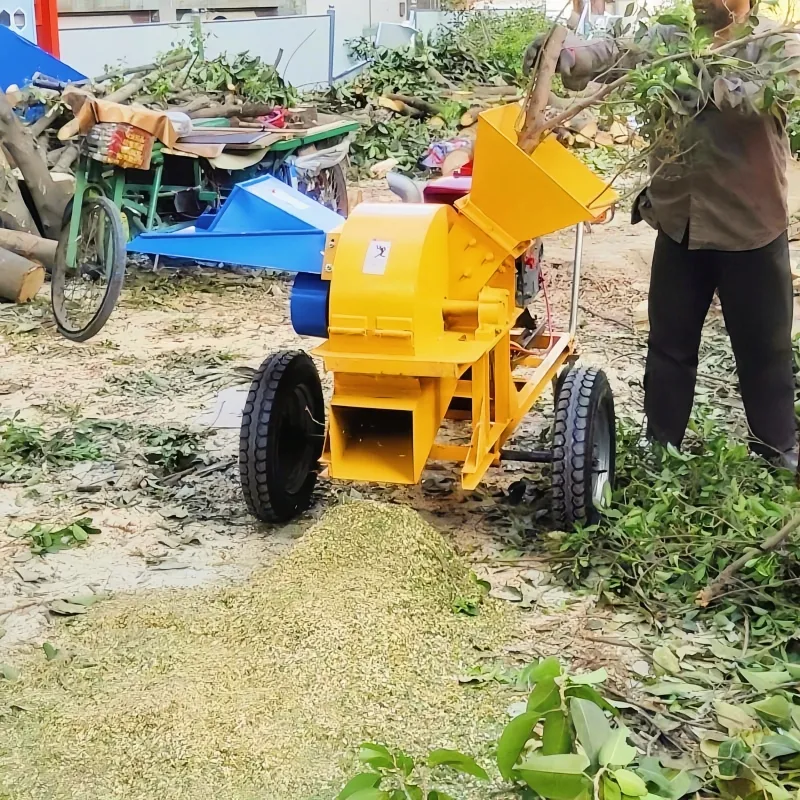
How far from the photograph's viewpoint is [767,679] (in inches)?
114

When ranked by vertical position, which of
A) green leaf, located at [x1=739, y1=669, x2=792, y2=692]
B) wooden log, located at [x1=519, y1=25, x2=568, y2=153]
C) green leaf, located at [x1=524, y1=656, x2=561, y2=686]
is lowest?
green leaf, located at [x1=739, y1=669, x2=792, y2=692]

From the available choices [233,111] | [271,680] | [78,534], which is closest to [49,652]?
[271,680]

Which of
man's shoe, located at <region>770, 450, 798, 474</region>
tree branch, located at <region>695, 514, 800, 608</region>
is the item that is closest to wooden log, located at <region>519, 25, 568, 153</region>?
tree branch, located at <region>695, 514, 800, 608</region>

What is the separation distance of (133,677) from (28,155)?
231 inches

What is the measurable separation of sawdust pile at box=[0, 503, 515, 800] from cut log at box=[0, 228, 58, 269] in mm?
4973

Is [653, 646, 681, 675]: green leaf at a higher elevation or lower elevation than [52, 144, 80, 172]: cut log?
lower

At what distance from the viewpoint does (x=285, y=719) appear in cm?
279

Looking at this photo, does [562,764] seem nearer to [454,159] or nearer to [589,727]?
[589,727]

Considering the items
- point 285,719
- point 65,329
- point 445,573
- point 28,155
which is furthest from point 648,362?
point 28,155

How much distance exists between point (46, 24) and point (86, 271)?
15.6 ft

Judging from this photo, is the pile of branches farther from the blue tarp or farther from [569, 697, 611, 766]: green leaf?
[569, 697, 611, 766]: green leaf

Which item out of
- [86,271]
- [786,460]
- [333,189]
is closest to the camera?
[786,460]

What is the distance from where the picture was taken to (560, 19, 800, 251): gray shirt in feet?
12.6

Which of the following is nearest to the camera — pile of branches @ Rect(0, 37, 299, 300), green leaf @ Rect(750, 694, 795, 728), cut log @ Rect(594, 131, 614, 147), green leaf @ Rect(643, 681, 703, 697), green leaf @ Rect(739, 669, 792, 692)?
green leaf @ Rect(750, 694, 795, 728)
